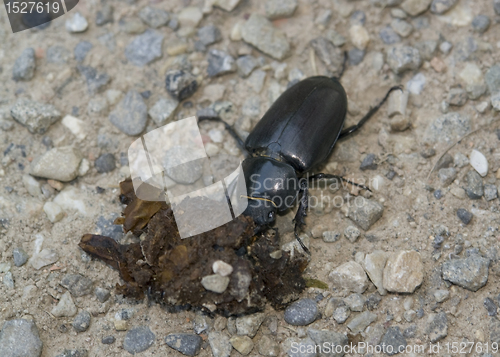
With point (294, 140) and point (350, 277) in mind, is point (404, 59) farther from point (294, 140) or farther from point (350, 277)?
point (350, 277)

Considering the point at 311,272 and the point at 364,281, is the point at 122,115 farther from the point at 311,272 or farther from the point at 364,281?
the point at 364,281

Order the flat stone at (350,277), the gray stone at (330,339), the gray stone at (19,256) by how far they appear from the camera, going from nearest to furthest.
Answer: the gray stone at (330,339) < the flat stone at (350,277) < the gray stone at (19,256)

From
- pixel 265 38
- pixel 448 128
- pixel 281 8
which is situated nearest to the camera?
pixel 448 128

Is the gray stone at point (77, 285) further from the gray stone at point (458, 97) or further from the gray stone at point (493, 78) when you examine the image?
the gray stone at point (493, 78)

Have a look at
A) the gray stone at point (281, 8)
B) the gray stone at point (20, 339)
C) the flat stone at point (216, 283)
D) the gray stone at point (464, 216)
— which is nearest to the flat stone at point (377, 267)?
the gray stone at point (464, 216)

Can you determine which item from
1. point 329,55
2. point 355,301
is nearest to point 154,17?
point 329,55

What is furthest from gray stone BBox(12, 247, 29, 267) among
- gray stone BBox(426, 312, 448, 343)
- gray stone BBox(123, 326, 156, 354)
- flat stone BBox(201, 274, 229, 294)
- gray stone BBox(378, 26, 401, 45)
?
gray stone BBox(378, 26, 401, 45)
